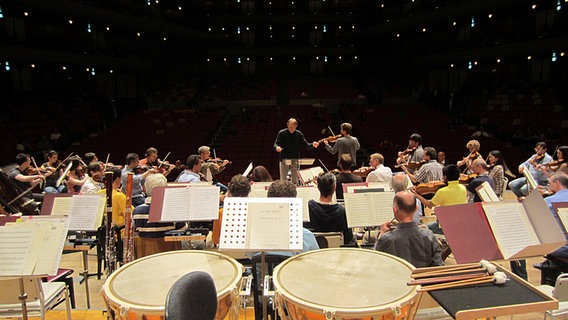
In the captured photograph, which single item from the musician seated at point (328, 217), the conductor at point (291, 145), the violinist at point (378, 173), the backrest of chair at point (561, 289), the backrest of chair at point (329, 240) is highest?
the conductor at point (291, 145)

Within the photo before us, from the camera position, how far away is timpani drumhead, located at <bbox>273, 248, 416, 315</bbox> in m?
1.96

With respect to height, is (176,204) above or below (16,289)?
above

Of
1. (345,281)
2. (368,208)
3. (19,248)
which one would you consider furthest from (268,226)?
(19,248)

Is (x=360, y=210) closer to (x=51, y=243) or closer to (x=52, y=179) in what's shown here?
(x=51, y=243)

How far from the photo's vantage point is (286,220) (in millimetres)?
2703

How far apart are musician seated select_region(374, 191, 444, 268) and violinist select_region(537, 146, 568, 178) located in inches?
177

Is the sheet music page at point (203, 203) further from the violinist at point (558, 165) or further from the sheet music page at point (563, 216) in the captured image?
the violinist at point (558, 165)

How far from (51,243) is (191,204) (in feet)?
4.35

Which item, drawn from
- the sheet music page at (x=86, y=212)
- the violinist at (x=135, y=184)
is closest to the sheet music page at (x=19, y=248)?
the sheet music page at (x=86, y=212)

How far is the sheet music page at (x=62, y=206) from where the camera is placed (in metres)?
3.82

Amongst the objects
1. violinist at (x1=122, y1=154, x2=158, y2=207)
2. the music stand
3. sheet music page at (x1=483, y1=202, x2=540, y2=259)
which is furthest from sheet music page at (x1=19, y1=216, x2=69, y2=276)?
sheet music page at (x1=483, y1=202, x2=540, y2=259)

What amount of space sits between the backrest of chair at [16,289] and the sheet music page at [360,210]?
99.3 inches

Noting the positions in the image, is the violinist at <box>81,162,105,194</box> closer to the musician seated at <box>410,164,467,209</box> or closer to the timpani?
the timpani

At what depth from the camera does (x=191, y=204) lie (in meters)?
3.72
